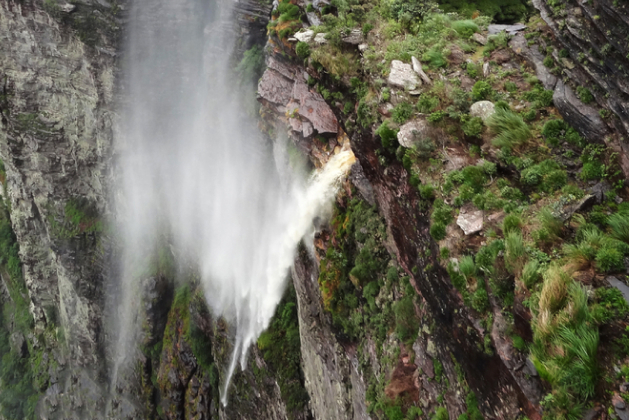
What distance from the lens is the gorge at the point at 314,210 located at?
6.11 meters

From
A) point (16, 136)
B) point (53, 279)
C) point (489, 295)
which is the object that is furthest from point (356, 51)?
point (53, 279)

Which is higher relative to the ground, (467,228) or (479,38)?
(479,38)

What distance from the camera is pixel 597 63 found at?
6.71 meters

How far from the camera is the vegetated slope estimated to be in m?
5.22

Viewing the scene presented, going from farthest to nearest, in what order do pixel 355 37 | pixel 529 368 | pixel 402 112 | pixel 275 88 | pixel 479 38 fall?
pixel 275 88 < pixel 355 37 < pixel 479 38 < pixel 402 112 < pixel 529 368

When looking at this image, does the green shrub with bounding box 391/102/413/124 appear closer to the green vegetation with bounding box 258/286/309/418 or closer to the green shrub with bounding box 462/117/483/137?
the green shrub with bounding box 462/117/483/137

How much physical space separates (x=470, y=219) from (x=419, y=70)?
4.42m

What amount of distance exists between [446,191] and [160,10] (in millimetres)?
26214

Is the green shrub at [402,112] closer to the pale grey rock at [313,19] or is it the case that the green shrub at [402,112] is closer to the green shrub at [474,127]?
the green shrub at [474,127]

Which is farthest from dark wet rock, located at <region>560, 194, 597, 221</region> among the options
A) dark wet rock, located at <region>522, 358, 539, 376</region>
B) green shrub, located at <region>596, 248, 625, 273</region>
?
dark wet rock, located at <region>522, 358, 539, 376</region>

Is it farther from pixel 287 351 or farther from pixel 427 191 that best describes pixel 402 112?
pixel 287 351

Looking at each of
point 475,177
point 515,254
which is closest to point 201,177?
point 475,177

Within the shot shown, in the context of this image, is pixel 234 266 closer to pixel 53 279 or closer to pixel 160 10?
pixel 160 10

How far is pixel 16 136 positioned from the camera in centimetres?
2936
